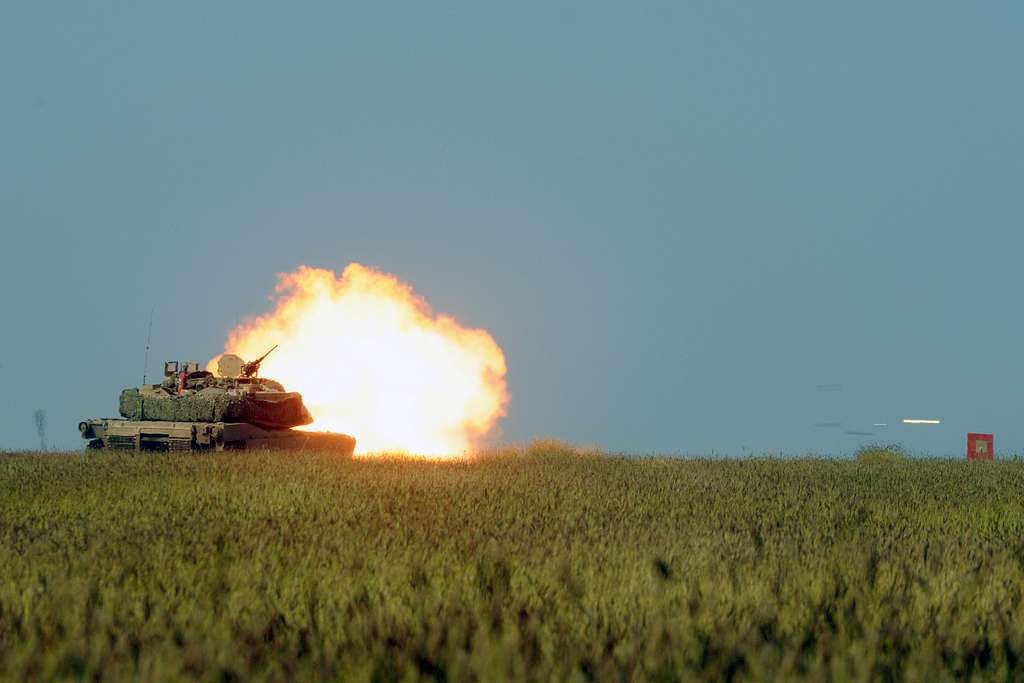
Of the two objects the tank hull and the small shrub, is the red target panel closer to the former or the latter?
the small shrub

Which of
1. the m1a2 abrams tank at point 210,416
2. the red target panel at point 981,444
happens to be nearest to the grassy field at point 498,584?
the m1a2 abrams tank at point 210,416

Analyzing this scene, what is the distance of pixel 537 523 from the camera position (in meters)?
8.97

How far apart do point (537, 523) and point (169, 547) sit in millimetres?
3044

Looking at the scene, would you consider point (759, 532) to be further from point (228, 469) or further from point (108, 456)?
point (108, 456)

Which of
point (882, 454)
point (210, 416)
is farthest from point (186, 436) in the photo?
point (882, 454)

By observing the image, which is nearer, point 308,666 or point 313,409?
point 308,666

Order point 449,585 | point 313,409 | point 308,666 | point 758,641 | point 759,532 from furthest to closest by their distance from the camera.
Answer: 1. point 313,409
2. point 759,532
3. point 449,585
4. point 758,641
5. point 308,666

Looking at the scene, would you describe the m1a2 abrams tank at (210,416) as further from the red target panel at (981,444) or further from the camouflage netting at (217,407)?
the red target panel at (981,444)

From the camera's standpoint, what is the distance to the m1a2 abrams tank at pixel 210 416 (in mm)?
21391

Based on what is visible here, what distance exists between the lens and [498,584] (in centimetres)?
568

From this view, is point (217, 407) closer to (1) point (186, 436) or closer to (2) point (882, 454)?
(1) point (186, 436)

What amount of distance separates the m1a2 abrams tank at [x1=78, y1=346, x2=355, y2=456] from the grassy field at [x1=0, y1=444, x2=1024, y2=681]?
9.41 m

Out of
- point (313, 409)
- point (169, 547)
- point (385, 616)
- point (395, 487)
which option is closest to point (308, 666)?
point (385, 616)

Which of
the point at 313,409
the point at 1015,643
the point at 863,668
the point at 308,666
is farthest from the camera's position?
the point at 313,409
